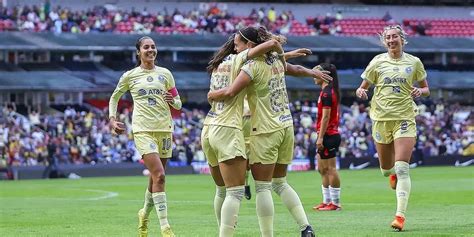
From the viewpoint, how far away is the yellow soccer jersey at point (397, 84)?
16.0 m

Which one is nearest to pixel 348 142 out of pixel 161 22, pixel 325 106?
pixel 161 22

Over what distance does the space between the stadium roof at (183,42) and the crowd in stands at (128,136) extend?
3.08 m

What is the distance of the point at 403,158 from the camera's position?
51.1ft

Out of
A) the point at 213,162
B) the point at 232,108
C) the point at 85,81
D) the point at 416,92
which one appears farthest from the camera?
the point at 85,81

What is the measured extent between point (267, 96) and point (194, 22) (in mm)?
45712

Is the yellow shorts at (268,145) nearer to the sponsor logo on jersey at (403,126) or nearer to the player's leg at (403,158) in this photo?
the player's leg at (403,158)

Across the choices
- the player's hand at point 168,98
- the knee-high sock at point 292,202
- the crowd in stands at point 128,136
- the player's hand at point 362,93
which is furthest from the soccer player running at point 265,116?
the crowd in stands at point 128,136

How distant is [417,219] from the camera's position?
17.1 metres

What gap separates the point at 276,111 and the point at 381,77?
14.5ft

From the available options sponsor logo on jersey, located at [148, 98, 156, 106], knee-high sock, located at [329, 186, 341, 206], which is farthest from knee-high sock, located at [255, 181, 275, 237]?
knee-high sock, located at [329, 186, 341, 206]

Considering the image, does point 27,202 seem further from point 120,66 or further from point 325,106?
point 120,66

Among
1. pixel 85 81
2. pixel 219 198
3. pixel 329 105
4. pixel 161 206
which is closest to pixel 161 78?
pixel 161 206

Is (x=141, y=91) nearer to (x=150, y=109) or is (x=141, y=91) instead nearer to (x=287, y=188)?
(x=150, y=109)

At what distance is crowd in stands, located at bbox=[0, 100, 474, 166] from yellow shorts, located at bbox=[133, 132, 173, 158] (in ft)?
87.3
